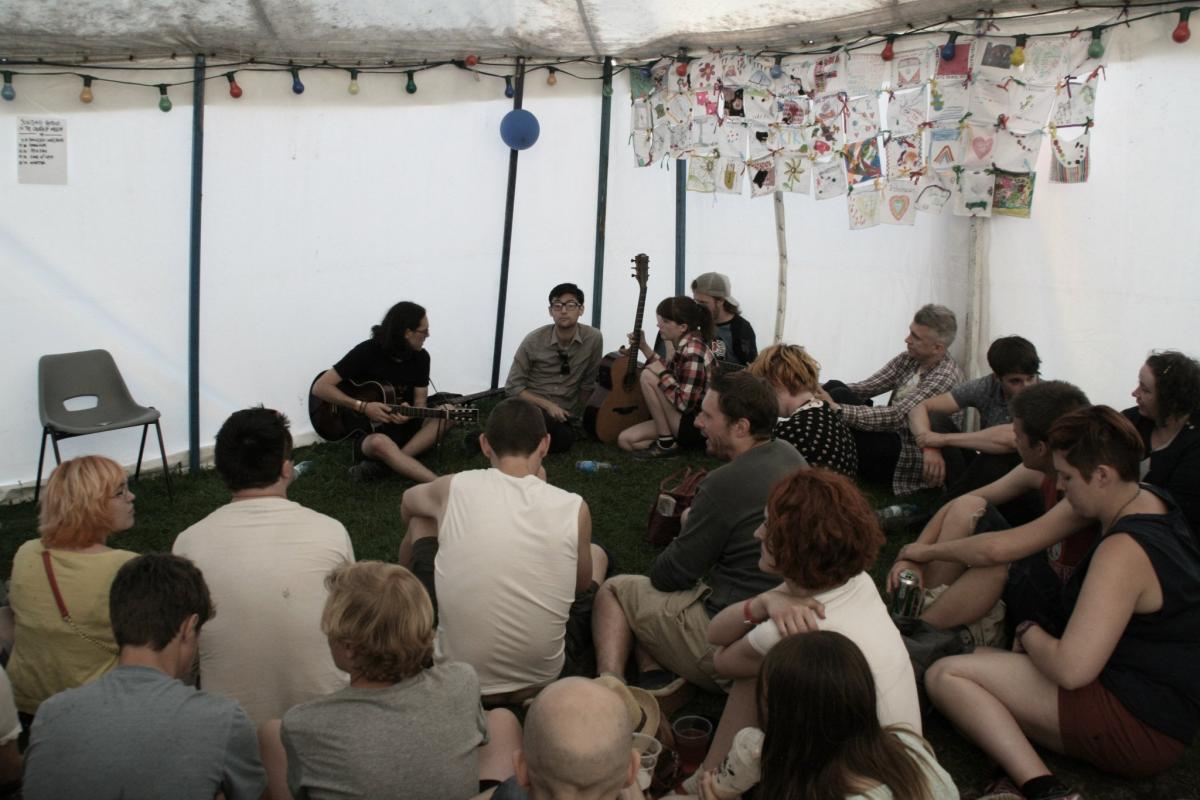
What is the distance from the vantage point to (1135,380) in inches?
185

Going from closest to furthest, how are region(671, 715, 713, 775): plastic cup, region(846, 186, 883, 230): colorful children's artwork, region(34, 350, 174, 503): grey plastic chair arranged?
region(671, 715, 713, 775): plastic cup
region(34, 350, 174, 503): grey plastic chair
region(846, 186, 883, 230): colorful children's artwork

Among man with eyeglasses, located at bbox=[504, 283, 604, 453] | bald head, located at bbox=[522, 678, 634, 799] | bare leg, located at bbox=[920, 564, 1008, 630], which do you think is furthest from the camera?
man with eyeglasses, located at bbox=[504, 283, 604, 453]

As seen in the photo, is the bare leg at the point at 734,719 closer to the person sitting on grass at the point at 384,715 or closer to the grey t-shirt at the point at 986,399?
the person sitting on grass at the point at 384,715

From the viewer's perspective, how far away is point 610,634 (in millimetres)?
3248

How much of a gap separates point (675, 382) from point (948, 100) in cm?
202

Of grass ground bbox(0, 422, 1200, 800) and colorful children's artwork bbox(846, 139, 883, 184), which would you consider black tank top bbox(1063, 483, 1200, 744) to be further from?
colorful children's artwork bbox(846, 139, 883, 184)

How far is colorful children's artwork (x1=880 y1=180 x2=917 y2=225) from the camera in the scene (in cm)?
548

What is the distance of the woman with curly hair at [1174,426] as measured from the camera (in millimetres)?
3303

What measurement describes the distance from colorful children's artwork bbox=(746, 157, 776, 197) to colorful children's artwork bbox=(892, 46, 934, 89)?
0.96 metres

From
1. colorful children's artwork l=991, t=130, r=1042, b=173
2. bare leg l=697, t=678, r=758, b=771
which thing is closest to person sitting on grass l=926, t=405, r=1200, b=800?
bare leg l=697, t=678, r=758, b=771

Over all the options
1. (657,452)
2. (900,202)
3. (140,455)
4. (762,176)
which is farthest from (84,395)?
(900,202)

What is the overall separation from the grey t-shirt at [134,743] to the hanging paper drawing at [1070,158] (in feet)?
14.4

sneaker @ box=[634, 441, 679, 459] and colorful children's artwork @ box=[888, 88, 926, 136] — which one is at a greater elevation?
colorful children's artwork @ box=[888, 88, 926, 136]

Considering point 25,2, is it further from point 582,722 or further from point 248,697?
point 582,722
